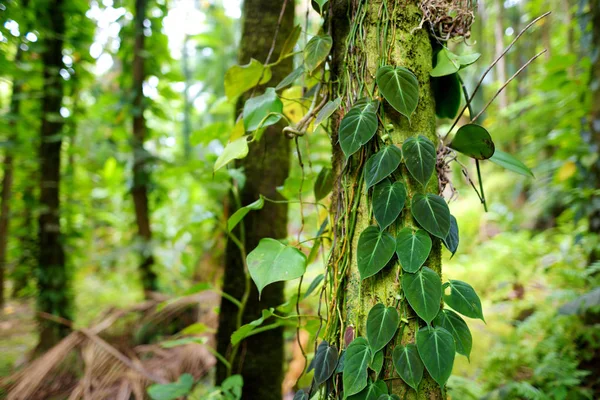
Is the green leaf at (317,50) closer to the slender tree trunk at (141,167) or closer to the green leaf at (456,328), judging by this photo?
the green leaf at (456,328)

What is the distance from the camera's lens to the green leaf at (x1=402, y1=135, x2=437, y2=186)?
0.71 metres

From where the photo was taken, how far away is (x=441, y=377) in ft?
2.17

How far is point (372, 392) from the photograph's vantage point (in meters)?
0.72

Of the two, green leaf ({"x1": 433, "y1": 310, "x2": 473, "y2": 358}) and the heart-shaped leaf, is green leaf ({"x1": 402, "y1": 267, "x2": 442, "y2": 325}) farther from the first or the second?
the heart-shaped leaf

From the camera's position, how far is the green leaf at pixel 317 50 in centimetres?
87

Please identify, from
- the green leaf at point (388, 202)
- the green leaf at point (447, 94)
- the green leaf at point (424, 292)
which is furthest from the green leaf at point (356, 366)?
the green leaf at point (447, 94)

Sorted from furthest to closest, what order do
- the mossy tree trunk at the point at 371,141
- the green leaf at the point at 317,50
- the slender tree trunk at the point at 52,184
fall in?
the slender tree trunk at the point at 52,184, the green leaf at the point at 317,50, the mossy tree trunk at the point at 371,141

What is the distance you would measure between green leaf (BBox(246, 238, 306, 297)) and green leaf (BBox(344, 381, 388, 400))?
10.2 inches

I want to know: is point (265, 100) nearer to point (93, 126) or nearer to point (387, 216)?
point (387, 216)

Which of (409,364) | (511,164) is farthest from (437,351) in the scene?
(511,164)

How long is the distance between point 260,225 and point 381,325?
0.80 meters

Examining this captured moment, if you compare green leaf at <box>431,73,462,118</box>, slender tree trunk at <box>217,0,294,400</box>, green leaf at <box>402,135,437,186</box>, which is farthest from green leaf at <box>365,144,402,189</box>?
slender tree trunk at <box>217,0,294,400</box>

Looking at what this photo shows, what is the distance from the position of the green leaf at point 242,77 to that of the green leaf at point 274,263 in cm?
49

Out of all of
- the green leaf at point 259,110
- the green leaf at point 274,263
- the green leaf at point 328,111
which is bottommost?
the green leaf at point 274,263
